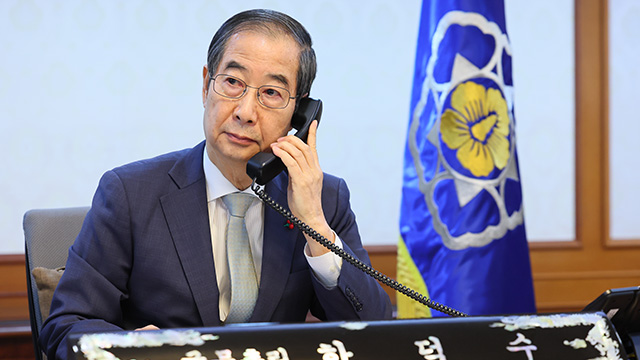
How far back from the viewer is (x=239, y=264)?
1.36m

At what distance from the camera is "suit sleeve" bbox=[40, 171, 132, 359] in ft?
3.87

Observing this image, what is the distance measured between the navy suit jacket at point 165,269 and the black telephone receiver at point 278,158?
0.16 meters

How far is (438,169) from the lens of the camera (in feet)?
7.08

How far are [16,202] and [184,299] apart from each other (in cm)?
159

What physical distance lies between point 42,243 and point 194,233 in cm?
43

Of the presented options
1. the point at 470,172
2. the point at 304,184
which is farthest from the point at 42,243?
the point at 470,172

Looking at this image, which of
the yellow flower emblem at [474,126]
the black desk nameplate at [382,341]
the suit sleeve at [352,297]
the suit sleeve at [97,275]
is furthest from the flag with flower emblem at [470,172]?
the black desk nameplate at [382,341]

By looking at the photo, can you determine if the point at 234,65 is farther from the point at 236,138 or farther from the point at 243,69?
the point at 236,138

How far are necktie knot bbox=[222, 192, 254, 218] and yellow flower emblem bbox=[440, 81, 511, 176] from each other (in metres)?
0.98

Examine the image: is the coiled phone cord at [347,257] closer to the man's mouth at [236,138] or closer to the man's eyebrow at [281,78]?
the man's mouth at [236,138]

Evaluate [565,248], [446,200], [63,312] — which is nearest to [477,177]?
[446,200]

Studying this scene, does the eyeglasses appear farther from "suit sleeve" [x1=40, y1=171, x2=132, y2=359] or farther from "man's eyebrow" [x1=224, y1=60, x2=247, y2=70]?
"suit sleeve" [x1=40, y1=171, x2=132, y2=359]

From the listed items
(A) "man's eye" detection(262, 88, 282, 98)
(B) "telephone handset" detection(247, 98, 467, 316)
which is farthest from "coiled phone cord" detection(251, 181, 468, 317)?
(A) "man's eye" detection(262, 88, 282, 98)

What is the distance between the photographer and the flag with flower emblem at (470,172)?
2127mm
